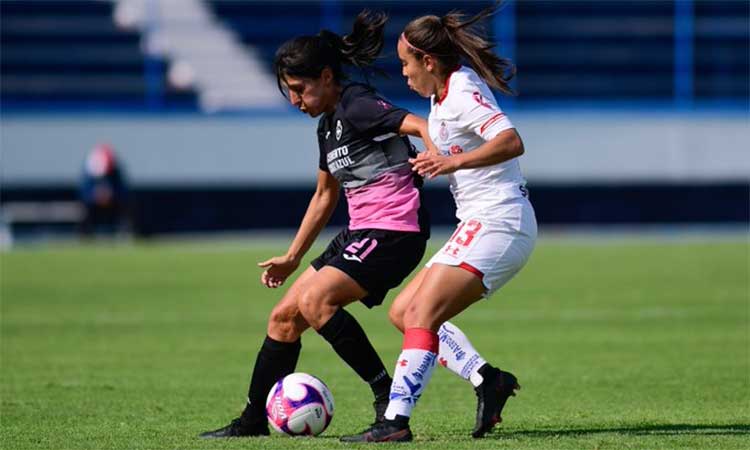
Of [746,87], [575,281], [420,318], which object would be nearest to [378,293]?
[420,318]

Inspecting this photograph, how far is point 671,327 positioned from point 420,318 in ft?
24.4

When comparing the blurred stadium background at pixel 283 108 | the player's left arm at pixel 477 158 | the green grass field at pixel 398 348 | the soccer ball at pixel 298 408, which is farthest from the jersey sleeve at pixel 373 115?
the blurred stadium background at pixel 283 108

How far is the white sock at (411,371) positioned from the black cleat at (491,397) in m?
0.51

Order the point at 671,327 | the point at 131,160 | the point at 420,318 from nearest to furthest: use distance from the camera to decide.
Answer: the point at 420,318, the point at 671,327, the point at 131,160

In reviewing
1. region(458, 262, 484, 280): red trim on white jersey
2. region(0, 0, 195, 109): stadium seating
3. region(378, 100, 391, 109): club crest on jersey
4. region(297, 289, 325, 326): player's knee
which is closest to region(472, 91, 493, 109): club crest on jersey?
region(378, 100, 391, 109): club crest on jersey

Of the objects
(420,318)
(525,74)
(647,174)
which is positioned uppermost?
(420,318)

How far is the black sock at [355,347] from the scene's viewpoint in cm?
702

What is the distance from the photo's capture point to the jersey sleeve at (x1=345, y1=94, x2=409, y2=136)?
6941mm

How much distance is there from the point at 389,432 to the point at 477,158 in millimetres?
1320

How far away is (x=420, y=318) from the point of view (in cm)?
670

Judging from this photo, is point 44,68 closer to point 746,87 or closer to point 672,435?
point 746,87

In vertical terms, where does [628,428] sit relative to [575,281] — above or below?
above

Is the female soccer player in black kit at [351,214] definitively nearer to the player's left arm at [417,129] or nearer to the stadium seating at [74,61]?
the player's left arm at [417,129]

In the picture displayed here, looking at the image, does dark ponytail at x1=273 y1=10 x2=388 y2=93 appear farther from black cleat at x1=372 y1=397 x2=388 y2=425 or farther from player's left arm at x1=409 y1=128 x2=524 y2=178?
black cleat at x1=372 y1=397 x2=388 y2=425
